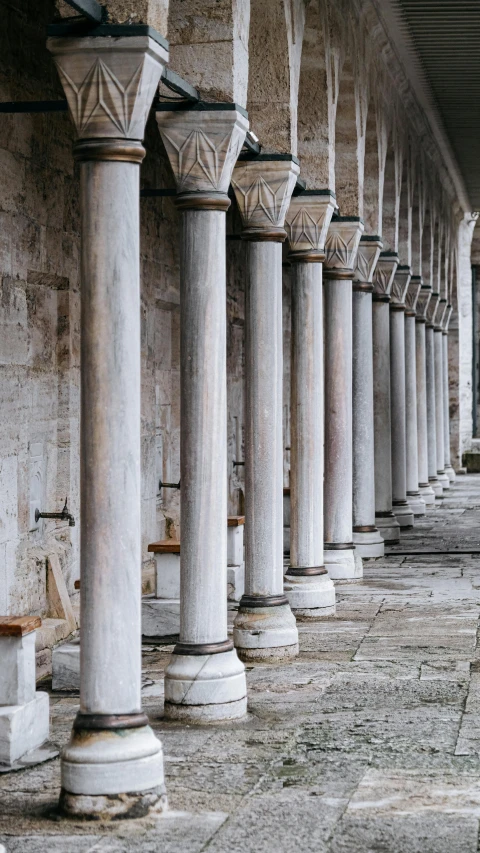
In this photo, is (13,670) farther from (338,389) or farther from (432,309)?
(432,309)

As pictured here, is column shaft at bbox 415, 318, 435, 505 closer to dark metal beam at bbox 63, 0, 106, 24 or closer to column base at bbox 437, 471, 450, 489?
column base at bbox 437, 471, 450, 489

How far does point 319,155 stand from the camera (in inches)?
401

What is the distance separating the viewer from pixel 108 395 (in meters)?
5.26

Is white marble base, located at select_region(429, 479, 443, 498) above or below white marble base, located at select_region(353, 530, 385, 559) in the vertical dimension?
above

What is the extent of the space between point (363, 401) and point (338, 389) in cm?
172

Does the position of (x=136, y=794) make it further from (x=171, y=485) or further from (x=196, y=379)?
(x=171, y=485)

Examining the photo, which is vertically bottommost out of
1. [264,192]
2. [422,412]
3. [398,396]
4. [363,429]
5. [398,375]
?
[363,429]

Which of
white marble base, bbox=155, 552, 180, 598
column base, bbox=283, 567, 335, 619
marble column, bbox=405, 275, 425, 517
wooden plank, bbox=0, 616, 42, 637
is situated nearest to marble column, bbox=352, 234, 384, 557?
column base, bbox=283, 567, 335, 619

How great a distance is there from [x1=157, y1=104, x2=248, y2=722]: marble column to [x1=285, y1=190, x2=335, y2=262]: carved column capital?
3124 millimetres

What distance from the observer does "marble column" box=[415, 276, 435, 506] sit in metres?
20.1

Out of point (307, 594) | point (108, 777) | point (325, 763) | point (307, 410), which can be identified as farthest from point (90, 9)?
point (307, 594)

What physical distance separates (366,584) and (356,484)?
5.68ft

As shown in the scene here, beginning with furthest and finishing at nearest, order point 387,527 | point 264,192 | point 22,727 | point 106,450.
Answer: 1. point 387,527
2. point 264,192
3. point 22,727
4. point 106,450

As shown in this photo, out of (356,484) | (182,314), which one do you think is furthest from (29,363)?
(356,484)
